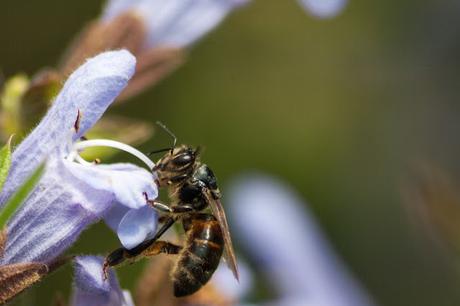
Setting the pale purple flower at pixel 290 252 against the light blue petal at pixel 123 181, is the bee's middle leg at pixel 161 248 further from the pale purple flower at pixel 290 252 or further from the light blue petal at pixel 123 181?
the pale purple flower at pixel 290 252

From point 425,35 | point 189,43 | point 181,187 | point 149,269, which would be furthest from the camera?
point 425,35

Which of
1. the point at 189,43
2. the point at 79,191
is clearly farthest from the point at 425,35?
the point at 79,191

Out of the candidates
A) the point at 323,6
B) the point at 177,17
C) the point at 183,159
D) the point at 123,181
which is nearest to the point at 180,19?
the point at 177,17

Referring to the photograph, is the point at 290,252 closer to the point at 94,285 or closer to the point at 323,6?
the point at 323,6

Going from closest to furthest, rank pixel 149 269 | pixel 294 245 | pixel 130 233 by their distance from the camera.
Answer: pixel 130 233
pixel 149 269
pixel 294 245

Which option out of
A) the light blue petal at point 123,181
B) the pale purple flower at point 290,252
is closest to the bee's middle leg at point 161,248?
the light blue petal at point 123,181

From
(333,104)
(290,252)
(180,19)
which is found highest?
(333,104)

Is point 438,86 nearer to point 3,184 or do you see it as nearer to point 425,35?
point 425,35
